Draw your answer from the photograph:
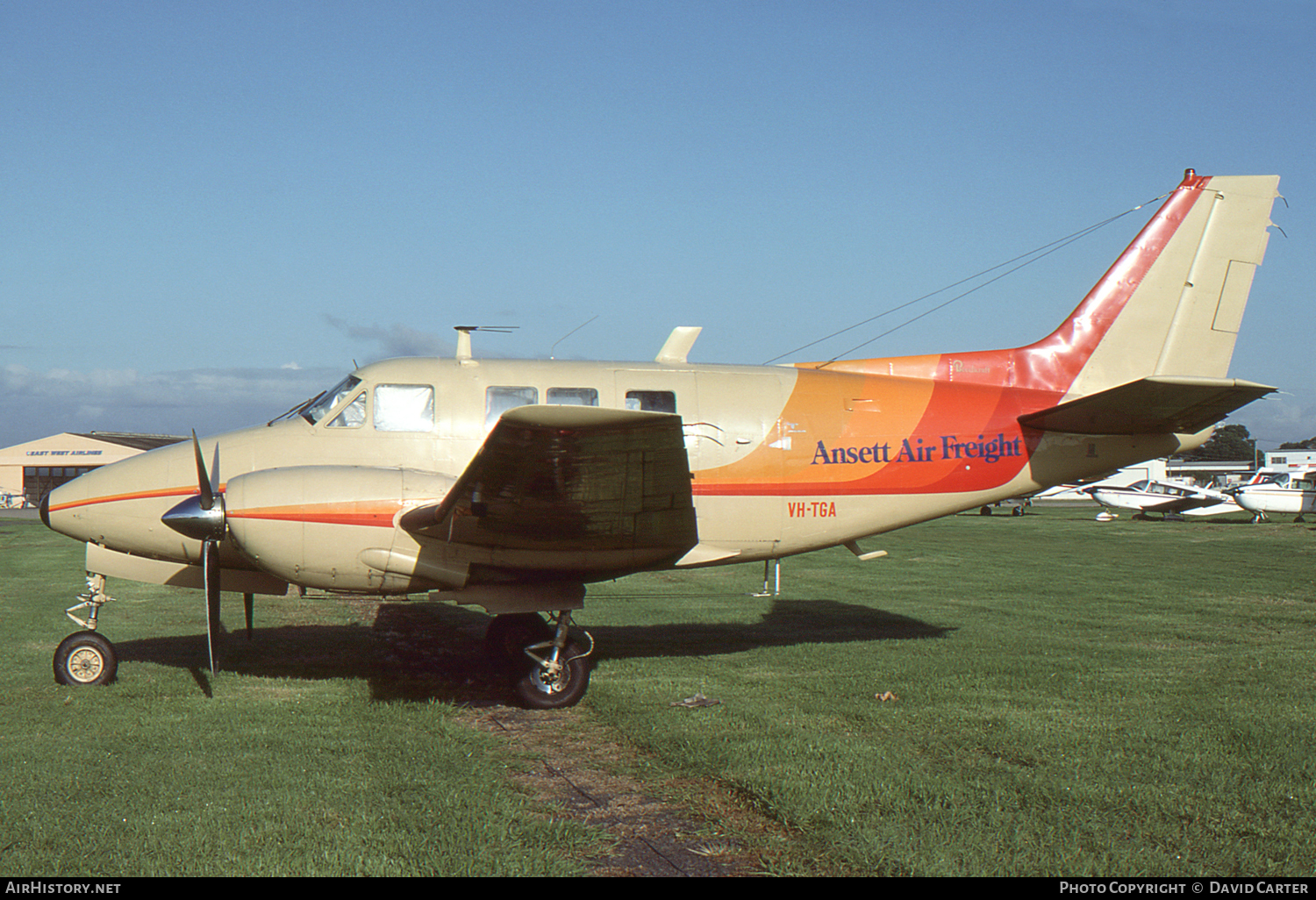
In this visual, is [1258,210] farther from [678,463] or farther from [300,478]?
Answer: [300,478]

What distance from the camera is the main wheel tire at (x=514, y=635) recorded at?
32.2 ft

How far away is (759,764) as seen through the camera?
654 cm

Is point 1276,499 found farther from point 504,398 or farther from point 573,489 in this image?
point 573,489

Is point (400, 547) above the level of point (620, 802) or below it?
above

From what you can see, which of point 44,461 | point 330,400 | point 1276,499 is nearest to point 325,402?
point 330,400

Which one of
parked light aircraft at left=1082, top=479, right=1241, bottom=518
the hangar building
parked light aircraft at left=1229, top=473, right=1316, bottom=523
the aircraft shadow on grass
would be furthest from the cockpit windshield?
the hangar building

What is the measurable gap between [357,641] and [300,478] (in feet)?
14.9

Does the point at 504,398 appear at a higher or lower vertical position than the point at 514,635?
higher

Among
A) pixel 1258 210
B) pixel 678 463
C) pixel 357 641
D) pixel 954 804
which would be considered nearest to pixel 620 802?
pixel 954 804

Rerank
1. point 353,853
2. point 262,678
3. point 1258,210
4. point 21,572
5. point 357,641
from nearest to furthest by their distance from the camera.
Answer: point 353,853 < point 262,678 < point 1258,210 < point 357,641 < point 21,572

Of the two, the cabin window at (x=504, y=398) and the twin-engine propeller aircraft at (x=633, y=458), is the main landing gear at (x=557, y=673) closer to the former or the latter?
the twin-engine propeller aircraft at (x=633, y=458)

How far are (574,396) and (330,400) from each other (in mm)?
2514

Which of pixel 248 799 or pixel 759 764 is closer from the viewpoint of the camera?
pixel 248 799

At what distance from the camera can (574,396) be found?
938 cm
